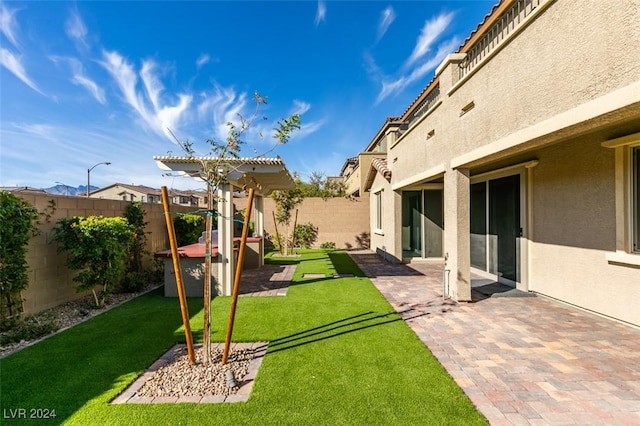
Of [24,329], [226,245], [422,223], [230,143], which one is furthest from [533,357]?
[422,223]

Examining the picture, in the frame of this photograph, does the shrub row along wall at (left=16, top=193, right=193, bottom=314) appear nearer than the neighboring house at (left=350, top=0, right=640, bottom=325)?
No

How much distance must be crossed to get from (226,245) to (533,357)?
6.94 meters

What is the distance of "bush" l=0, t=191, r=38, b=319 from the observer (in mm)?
5285

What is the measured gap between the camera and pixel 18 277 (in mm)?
5473

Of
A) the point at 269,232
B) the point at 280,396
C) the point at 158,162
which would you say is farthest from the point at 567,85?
the point at 269,232

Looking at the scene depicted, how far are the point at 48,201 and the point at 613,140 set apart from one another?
1147 centimetres

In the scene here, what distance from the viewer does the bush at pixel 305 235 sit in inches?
740

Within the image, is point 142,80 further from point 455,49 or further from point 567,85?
point 567,85

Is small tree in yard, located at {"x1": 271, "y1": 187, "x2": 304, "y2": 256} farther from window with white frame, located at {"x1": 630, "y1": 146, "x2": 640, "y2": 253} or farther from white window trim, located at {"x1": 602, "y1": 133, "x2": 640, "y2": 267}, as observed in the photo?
window with white frame, located at {"x1": 630, "y1": 146, "x2": 640, "y2": 253}

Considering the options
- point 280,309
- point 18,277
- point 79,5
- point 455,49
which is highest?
point 79,5

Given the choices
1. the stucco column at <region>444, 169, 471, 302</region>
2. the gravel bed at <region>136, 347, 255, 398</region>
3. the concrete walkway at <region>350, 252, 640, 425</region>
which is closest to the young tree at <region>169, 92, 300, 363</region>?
the gravel bed at <region>136, 347, 255, 398</region>

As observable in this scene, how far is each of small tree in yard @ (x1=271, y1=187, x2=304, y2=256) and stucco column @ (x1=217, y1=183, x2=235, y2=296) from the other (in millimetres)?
9648

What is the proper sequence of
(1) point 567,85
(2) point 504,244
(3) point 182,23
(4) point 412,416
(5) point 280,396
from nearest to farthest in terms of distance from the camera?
(4) point 412,416
(5) point 280,396
(1) point 567,85
(2) point 504,244
(3) point 182,23

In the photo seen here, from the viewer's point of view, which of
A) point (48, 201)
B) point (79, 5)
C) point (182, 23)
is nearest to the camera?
point (48, 201)
